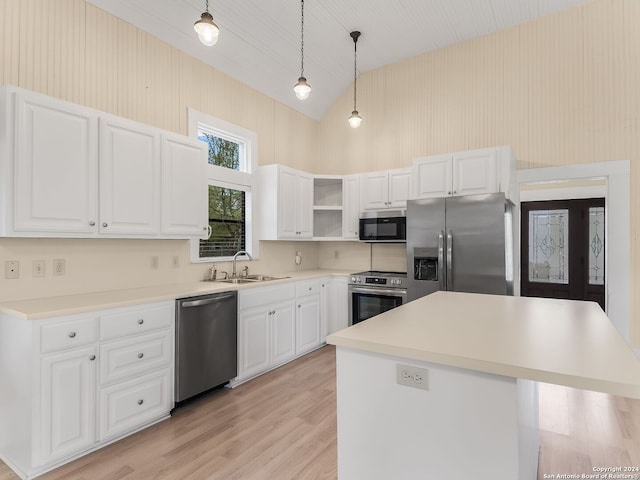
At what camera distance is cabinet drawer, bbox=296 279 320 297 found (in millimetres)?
4105

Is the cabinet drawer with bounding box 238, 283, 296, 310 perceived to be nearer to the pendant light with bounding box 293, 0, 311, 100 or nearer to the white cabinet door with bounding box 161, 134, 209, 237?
the white cabinet door with bounding box 161, 134, 209, 237

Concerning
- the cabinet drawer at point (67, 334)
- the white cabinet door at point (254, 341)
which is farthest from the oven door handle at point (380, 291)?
the cabinet drawer at point (67, 334)

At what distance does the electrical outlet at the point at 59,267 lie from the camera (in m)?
2.63

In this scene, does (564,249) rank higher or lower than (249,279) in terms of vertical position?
higher

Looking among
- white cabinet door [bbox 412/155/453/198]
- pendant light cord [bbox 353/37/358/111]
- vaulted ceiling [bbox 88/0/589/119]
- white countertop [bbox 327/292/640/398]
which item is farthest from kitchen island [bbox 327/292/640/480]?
pendant light cord [bbox 353/37/358/111]

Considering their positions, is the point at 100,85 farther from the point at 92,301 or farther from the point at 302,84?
the point at 92,301

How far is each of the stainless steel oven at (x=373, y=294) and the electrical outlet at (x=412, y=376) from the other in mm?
2808

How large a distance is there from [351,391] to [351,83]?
4.90 m

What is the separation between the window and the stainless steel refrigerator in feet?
6.39

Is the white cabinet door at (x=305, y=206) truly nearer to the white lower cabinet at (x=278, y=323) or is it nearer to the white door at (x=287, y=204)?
the white door at (x=287, y=204)

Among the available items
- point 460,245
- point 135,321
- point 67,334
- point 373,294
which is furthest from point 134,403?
point 460,245

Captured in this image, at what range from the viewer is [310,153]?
219 inches

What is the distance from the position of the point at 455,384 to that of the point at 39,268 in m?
2.80

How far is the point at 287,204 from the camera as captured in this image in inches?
178
